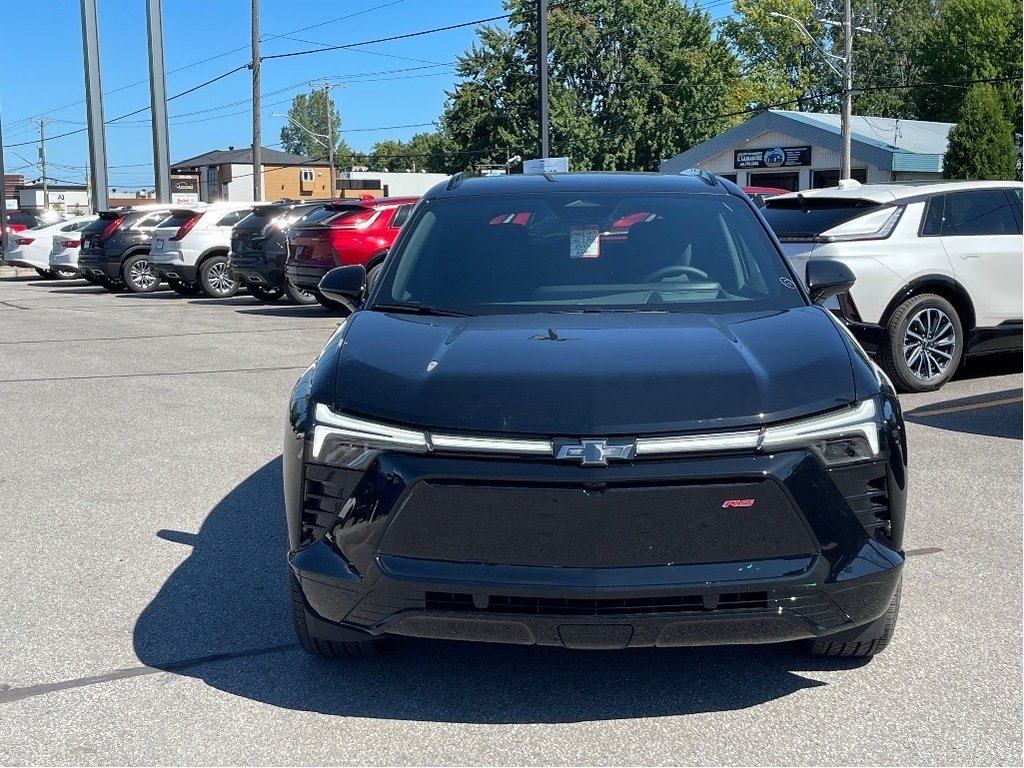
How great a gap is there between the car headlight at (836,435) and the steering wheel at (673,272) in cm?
128

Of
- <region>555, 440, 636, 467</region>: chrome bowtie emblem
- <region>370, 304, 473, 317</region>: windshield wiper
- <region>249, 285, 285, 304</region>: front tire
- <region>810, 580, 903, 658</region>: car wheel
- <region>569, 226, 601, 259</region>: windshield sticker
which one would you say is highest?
<region>569, 226, 601, 259</region>: windshield sticker

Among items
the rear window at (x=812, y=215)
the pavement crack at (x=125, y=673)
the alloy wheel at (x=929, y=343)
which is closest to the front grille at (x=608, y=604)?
the pavement crack at (x=125, y=673)


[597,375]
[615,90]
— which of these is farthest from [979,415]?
[615,90]

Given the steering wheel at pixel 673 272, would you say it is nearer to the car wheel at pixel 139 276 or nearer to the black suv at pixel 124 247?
the black suv at pixel 124 247

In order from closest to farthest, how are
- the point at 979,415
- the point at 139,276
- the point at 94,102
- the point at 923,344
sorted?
the point at 979,415
the point at 923,344
the point at 139,276
the point at 94,102

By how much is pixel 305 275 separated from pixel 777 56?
263ft

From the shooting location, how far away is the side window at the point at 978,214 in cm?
942

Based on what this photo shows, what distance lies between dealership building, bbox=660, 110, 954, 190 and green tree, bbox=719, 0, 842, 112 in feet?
128

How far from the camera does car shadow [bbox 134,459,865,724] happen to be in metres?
3.54

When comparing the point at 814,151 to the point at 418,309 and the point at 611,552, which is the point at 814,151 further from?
the point at 611,552

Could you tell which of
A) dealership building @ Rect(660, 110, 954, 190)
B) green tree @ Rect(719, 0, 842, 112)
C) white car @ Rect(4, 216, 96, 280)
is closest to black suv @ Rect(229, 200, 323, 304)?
white car @ Rect(4, 216, 96, 280)

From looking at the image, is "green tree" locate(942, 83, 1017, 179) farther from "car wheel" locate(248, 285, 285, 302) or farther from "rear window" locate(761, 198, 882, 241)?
"rear window" locate(761, 198, 882, 241)

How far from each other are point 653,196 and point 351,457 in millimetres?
2179

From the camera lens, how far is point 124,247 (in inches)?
915
